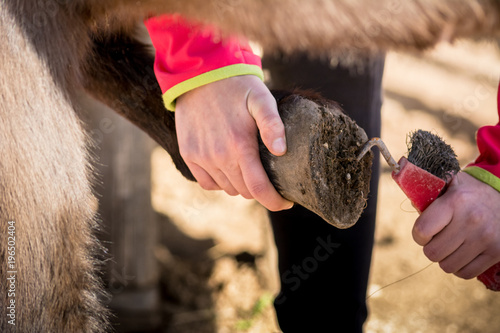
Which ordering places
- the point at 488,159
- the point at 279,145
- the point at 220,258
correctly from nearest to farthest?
1. the point at 279,145
2. the point at 488,159
3. the point at 220,258

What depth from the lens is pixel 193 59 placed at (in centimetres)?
75

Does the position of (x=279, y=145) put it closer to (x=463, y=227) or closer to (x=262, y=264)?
(x=463, y=227)

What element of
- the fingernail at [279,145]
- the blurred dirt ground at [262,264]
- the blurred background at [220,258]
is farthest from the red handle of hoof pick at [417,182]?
the blurred dirt ground at [262,264]

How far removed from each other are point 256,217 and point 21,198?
1.69m

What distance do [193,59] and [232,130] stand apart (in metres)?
0.11

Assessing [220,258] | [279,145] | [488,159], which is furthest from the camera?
[220,258]

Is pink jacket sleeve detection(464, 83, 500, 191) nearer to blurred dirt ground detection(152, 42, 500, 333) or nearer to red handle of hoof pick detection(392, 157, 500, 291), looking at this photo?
red handle of hoof pick detection(392, 157, 500, 291)

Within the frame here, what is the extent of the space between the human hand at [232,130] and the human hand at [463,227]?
0.64 feet

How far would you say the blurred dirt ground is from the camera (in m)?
1.91

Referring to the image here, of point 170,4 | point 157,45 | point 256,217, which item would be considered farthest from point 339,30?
point 256,217

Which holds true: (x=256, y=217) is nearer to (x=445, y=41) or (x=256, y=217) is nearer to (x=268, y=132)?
(x=268, y=132)

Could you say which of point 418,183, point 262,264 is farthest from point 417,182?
point 262,264

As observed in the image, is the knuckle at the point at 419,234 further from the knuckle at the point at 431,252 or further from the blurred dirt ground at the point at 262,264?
the blurred dirt ground at the point at 262,264

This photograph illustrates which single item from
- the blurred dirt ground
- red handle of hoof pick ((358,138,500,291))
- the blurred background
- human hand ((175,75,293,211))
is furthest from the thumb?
the blurred dirt ground
